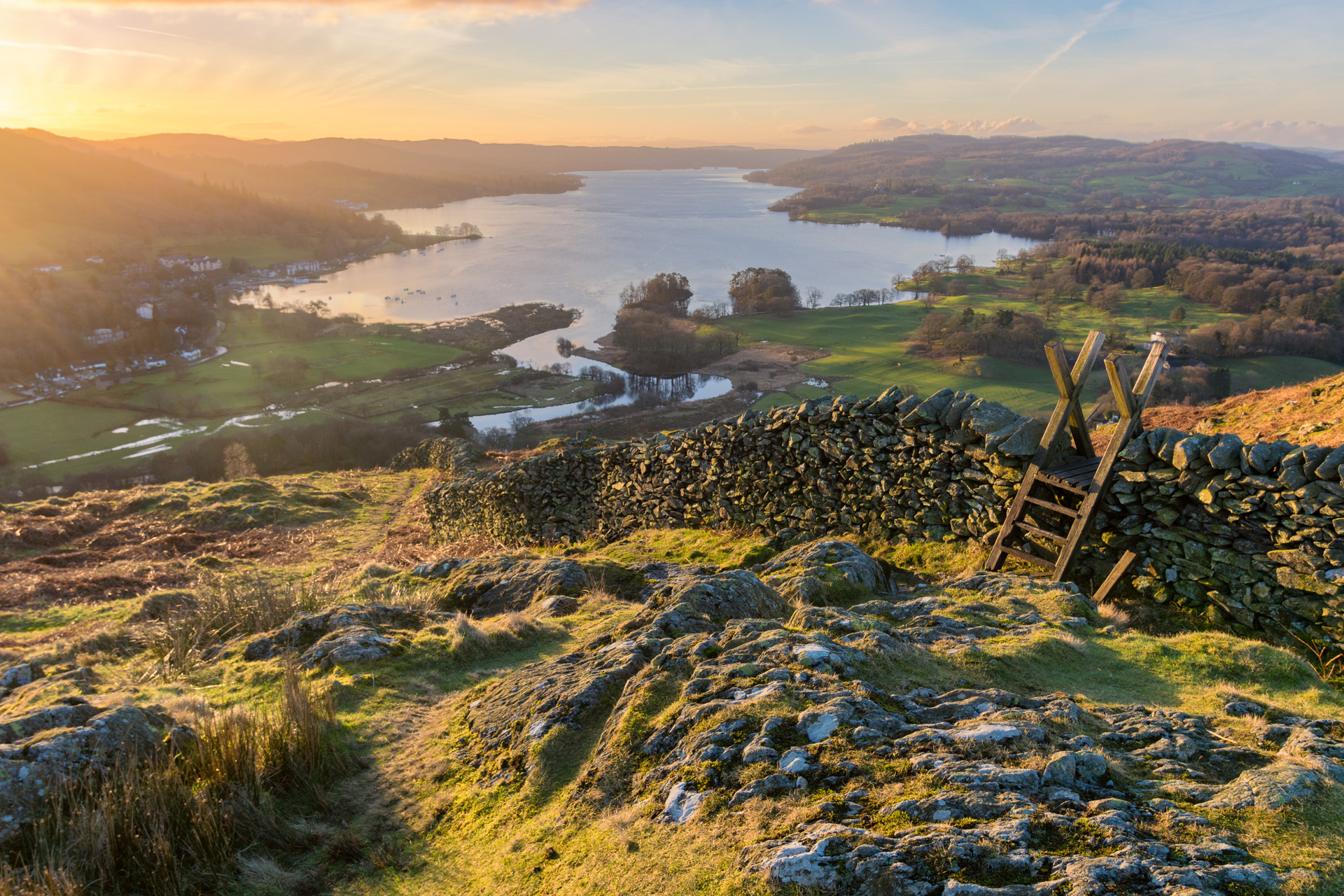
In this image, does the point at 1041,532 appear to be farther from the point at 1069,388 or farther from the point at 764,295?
the point at 764,295

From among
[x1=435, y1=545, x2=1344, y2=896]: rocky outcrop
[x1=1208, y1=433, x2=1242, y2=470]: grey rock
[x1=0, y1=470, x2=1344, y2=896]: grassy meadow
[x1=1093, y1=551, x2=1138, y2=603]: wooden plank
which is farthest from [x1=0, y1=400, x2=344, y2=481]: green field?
[x1=1208, y1=433, x2=1242, y2=470]: grey rock

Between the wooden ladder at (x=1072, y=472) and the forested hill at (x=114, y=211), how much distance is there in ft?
553

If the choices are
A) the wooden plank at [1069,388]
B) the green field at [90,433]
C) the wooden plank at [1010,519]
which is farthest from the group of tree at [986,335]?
the wooden plank at [1010,519]

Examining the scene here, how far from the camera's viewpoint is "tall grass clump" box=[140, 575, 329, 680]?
7.28 metres

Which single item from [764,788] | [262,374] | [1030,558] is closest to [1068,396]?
[1030,558]

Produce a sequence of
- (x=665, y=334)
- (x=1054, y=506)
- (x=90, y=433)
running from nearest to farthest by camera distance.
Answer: (x=1054, y=506), (x=90, y=433), (x=665, y=334)

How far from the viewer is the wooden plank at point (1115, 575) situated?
684cm

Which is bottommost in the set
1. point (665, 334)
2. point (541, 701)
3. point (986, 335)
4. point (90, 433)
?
point (90, 433)

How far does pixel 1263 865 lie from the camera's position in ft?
7.28

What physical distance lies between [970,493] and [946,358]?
72.5m

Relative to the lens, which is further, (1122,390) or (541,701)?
(1122,390)

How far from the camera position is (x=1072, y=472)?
750 centimetres

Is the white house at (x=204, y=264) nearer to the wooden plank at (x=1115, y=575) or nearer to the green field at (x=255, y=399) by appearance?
the green field at (x=255, y=399)

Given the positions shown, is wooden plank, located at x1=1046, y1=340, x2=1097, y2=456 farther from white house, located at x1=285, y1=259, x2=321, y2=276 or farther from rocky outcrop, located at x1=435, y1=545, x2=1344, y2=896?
white house, located at x1=285, y1=259, x2=321, y2=276
